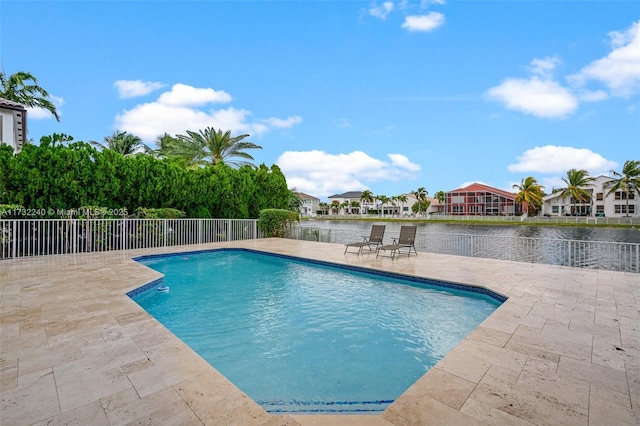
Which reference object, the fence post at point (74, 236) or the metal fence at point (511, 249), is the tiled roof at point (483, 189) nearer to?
the metal fence at point (511, 249)

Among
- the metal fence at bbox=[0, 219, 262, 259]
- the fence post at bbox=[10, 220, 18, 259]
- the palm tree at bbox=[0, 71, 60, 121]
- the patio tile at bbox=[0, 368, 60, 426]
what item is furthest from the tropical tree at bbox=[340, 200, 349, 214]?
the patio tile at bbox=[0, 368, 60, 426]

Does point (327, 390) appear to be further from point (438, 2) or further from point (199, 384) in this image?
point (438, 2)

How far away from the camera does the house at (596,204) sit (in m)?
44.1

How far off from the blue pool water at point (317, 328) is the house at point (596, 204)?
54.4 meters

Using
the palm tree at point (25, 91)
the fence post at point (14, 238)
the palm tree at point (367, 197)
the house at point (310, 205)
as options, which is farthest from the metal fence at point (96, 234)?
the palm tree at point (367, 197)

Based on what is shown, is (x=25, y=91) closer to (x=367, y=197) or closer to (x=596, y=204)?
(x=367, y=197)

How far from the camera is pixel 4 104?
11.8 m

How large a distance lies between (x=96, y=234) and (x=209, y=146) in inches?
435

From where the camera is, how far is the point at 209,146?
2028 centimetres

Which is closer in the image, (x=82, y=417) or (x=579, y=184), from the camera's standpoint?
(x=82, y=417)

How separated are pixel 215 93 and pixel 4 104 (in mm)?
11668

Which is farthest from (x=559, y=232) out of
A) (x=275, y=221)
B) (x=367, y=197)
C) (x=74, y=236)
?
(x=367, y=197)

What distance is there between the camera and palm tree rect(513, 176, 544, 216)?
165 ft

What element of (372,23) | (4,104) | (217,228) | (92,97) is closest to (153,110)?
(92,97)
